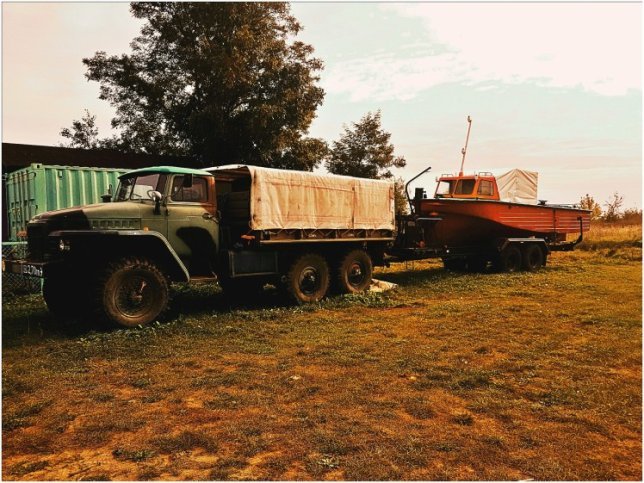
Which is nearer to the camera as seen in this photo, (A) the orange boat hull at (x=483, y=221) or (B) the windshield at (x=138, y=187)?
(B) the windshield at (x=138, y=187)

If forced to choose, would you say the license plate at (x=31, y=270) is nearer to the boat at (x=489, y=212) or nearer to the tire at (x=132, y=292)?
the tire at (x=132, y=292)

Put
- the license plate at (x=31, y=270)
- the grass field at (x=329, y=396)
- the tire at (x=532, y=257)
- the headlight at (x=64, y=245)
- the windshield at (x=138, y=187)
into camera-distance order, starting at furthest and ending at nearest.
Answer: the tire at (x=532, y=257) < the windshield at (x=138, y=187) < the license plate at (x=31, y=270) < the headlight at (x=64, y=245) < the grass field at (x=329, y=396)

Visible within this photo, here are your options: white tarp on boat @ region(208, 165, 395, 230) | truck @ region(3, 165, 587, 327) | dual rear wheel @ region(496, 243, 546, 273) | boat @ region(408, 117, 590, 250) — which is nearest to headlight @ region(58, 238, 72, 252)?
truck @ region(3, 165, 587, 327)

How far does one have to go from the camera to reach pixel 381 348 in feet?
22.5

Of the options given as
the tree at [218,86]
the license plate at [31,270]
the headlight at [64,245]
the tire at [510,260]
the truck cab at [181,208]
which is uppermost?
the tree at [218,86]

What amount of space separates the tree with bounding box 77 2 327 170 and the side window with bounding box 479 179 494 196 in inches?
401

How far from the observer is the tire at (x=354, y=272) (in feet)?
37.0

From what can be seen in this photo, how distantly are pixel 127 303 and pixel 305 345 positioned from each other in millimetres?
2906

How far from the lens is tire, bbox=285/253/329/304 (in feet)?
33.8

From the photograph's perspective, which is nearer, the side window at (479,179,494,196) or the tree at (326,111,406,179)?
the side window at (479,179,494,196)

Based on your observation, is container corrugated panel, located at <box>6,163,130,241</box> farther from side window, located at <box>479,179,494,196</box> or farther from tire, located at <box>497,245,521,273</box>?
tire, located at <box>497,245,521,273</box>

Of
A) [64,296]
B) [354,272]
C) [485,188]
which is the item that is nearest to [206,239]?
[64,296]

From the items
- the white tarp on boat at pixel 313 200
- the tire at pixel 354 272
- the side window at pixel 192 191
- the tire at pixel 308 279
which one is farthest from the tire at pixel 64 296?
the tire at pixel 354 272

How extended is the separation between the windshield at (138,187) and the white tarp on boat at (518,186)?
36.2 ft
